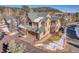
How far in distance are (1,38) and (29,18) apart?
→ 0.89 feet

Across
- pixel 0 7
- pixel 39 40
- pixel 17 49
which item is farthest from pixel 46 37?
pixel 0 7

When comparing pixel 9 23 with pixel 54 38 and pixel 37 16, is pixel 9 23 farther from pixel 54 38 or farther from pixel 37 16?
pixel 54 38

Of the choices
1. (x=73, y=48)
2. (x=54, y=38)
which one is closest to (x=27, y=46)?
(x=54, y=38)

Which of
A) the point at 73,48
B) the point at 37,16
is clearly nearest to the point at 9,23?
the point at 37,16

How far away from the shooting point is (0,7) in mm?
2883

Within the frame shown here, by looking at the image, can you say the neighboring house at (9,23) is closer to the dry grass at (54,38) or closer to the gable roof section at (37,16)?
the gable roof section at (37,16)

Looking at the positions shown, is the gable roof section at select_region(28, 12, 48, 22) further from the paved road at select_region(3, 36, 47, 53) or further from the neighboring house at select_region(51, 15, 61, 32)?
the paved road at select_region(3, 36, 47, 53)

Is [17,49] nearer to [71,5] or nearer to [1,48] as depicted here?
[1,48]

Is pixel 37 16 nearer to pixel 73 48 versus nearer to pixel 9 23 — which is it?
pixel 9 23

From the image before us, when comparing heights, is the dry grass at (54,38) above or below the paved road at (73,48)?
above

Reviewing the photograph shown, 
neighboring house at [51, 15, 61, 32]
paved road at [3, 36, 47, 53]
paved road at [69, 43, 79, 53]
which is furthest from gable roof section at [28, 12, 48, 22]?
paved road at [69, 43, 79, 53]

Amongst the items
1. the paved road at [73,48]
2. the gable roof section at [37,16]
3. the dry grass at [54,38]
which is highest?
the gable roof section at [37,16]

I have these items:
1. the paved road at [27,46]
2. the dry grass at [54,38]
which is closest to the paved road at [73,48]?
the dry grass at [54,38]

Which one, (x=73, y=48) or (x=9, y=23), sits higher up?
(x=9, y=23)
